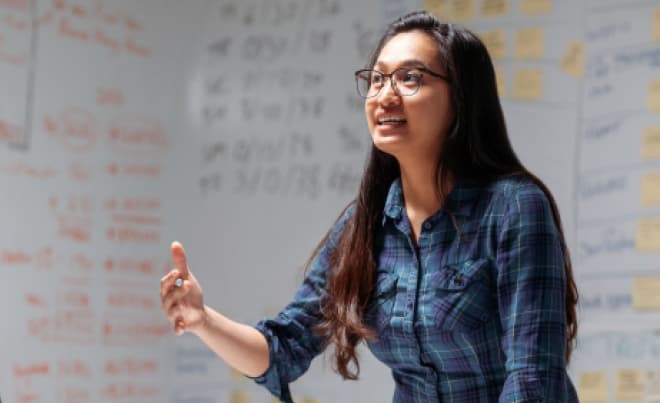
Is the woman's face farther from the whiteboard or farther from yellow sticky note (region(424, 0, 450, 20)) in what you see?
yellow sticky note (region(424, 0, 450, 20))

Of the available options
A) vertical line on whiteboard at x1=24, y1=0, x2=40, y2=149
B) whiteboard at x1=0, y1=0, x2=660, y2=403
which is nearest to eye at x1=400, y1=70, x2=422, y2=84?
whiteboard at x1=0, y1=0, x2=660, y2=403

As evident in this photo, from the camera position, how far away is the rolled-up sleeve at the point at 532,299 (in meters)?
1.26

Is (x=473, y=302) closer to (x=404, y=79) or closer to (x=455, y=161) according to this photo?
(x=455, y=161)

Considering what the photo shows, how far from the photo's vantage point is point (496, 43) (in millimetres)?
2516

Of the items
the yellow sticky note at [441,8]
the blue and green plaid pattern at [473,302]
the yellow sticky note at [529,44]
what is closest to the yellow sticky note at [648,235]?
the yellow sticky note at [529,44]

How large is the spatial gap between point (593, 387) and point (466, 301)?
1.09 m

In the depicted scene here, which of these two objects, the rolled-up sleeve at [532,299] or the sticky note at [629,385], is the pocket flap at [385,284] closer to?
the rolled-up sleeve at [532,299]

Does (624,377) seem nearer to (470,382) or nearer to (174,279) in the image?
(470,382)

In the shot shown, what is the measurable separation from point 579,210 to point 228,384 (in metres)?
1.22

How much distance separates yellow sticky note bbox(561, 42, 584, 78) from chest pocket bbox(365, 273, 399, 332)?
1.13 m

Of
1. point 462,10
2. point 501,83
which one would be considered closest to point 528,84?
point 501,83

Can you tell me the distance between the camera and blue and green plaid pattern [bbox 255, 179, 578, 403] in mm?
1281

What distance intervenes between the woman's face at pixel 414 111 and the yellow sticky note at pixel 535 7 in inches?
42.6

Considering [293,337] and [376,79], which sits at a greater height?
[376,79]
